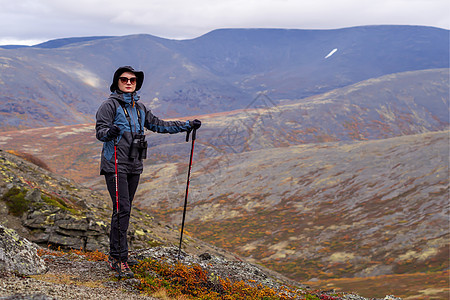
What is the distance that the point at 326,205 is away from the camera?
51.9 metres

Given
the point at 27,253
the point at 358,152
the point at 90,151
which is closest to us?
the point at 27,253

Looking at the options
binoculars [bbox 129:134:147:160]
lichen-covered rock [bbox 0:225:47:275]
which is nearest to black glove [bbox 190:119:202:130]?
binoculars [bbox 129:134:147:160]

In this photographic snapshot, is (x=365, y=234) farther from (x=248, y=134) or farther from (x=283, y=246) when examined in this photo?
(x=248, y=134)

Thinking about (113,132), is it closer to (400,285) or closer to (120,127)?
(120,127)

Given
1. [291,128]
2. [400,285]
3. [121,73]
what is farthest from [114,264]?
[291,128]

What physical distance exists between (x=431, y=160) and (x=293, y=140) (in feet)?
209

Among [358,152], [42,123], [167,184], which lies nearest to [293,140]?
[358,152]

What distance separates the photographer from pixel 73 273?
9.58 metres

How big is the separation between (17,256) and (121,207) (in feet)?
7.81

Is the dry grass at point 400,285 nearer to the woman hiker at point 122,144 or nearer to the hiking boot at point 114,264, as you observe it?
the hiking boot at point 114,264

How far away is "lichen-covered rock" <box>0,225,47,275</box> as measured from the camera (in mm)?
8172

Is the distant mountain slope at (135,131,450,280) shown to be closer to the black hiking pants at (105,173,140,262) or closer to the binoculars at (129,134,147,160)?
the black hiking pants at (105,173,140,262)

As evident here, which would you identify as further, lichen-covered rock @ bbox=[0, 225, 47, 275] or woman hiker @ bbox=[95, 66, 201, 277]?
woman hiker @ bbox=[95, 66, 201, 277]

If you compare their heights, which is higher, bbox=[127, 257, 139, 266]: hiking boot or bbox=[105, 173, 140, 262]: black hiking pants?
bbox=[105, 173, 140, 262]: black hiking pants
